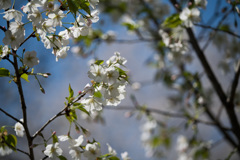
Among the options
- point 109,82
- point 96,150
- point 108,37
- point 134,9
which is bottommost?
point 96,150

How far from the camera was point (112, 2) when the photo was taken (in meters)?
2.56

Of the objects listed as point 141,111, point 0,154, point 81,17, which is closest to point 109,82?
point 81,17

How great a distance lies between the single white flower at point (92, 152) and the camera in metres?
0.72

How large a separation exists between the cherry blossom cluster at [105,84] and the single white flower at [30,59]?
15 centimetres

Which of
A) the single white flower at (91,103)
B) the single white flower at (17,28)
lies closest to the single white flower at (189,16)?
the single white flower at (91,103)

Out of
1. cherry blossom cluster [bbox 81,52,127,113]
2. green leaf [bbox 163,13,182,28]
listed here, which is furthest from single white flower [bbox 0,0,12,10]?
green leaf [bbox 163,13,182,28]

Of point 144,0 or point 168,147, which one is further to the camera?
point 144,0

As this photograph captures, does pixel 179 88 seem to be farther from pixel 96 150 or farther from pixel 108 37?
pixel 96 150

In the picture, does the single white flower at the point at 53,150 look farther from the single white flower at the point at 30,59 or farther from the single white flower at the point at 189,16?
the single white flower at the point at 189,16

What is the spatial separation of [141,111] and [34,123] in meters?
1.06

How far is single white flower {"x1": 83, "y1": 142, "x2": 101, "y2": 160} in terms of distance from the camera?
72 cm

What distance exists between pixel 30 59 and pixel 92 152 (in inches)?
12.8

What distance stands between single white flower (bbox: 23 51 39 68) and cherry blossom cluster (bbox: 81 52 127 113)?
0.50ft

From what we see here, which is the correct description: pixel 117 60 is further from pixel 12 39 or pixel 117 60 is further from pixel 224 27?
pixel 224 27
